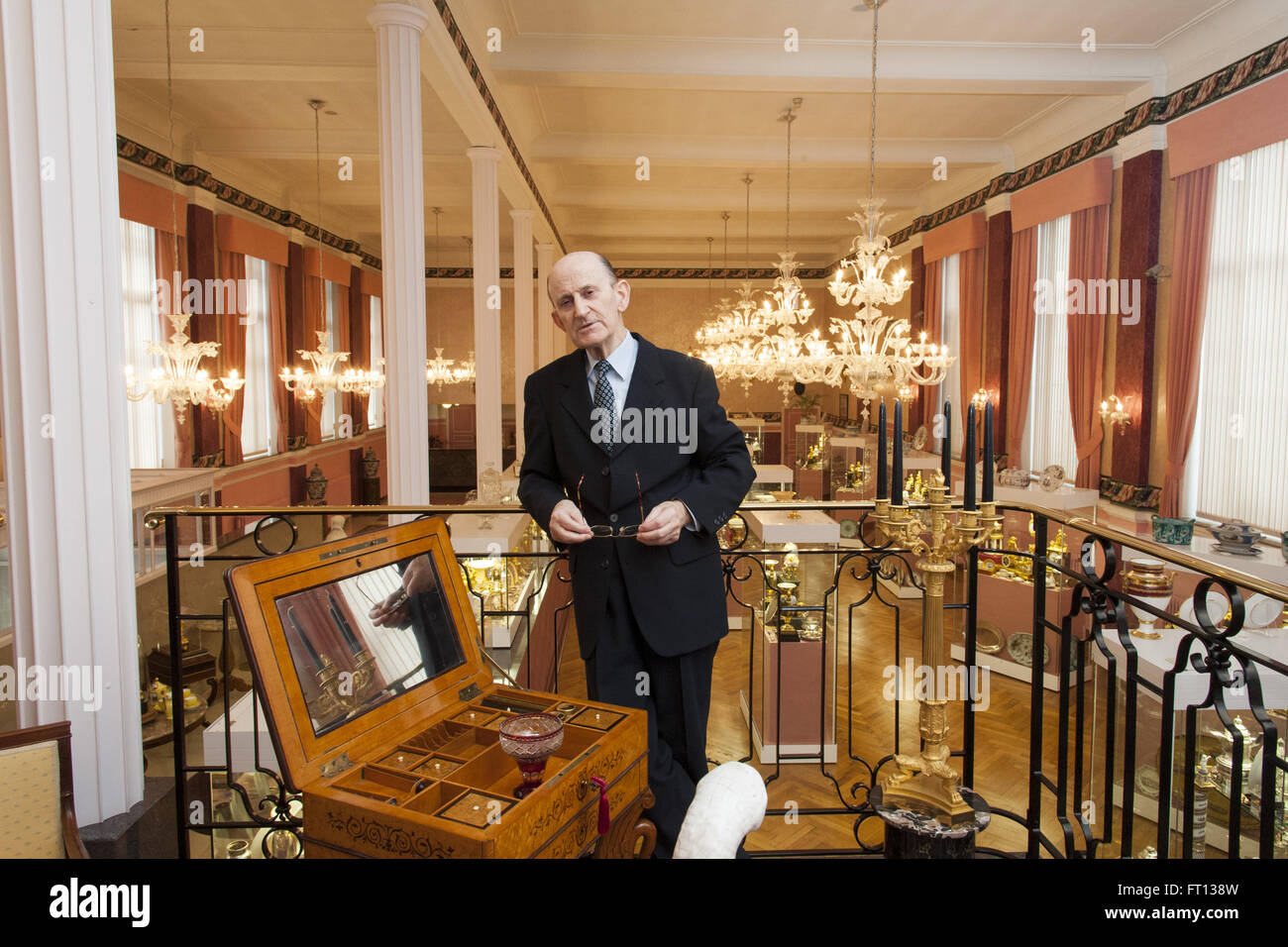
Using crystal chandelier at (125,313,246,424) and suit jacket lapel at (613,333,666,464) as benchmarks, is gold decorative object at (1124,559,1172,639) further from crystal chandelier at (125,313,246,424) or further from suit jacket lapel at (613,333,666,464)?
crystal chandelier at (125,313,246,424)

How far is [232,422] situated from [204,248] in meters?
2.19

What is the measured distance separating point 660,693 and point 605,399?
2.45 feet

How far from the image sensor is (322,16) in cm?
579

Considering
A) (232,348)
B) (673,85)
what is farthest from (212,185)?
(673,85)

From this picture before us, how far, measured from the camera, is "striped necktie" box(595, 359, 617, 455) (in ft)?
6.44

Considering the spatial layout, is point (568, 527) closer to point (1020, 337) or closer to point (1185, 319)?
point (1185, 319)

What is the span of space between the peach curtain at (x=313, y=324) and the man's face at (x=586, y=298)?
1209 centimetres

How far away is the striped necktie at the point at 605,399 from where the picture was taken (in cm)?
196

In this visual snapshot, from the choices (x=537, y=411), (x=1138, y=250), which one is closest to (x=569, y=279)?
(x=537, y=411)

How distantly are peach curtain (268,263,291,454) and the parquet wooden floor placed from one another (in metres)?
7.14

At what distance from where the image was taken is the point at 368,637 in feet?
5.24

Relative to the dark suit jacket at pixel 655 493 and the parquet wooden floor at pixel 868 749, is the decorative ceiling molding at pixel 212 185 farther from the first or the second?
the parquet wooden floor at pixel 868 749

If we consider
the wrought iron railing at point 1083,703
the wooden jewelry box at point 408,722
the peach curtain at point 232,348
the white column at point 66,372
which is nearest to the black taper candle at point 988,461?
the wrought iron railing at point 1083,703

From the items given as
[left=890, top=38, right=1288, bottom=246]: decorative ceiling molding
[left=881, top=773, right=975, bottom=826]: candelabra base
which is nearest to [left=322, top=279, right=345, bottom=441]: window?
[left=890, top=38, right=1288, bottom=246]: decorative ceiling molding
